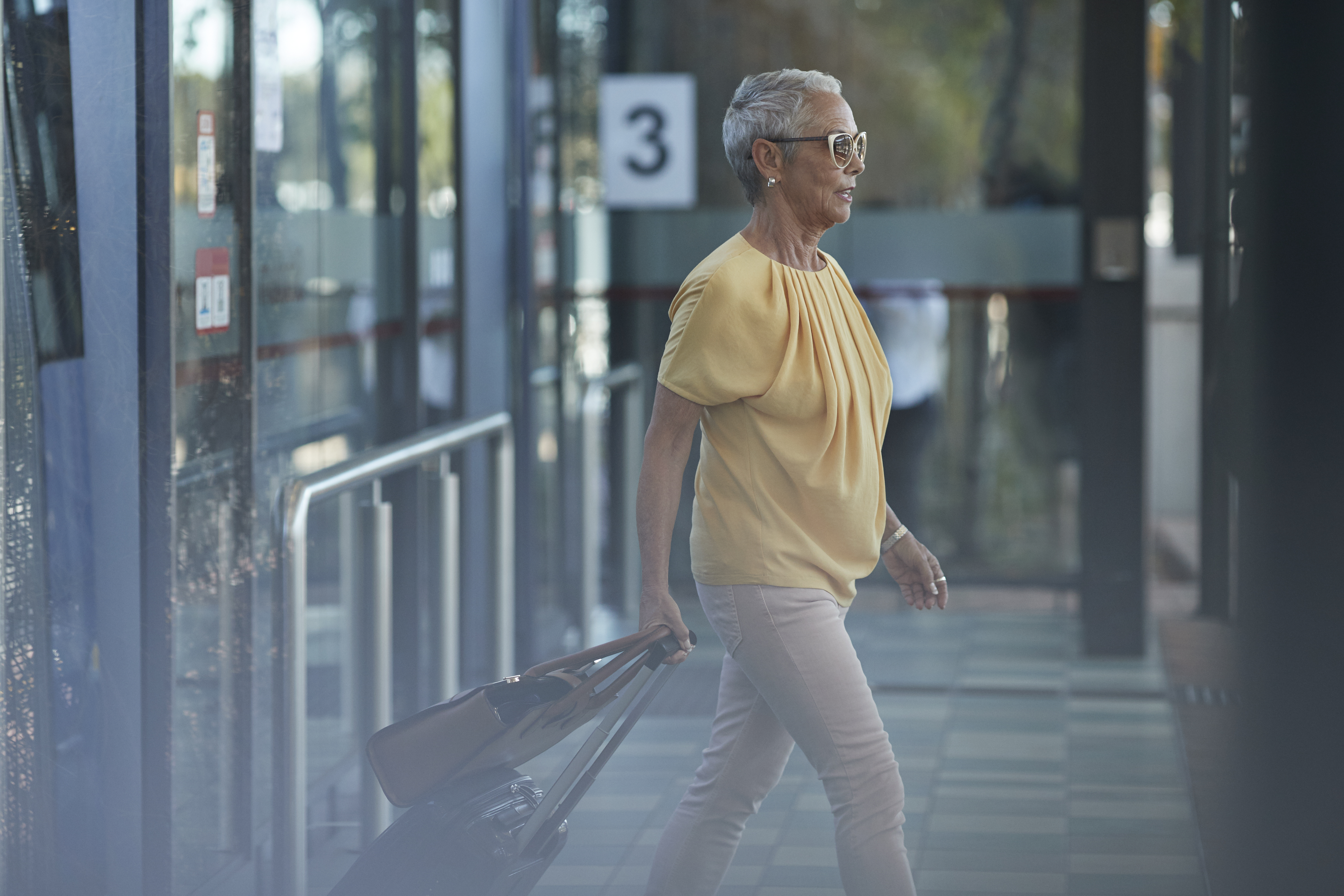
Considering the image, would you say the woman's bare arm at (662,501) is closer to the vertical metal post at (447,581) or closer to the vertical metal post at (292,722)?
the vertical metal post at (292,722)

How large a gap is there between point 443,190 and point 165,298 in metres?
2.07

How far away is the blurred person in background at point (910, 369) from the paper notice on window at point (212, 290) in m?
3.19

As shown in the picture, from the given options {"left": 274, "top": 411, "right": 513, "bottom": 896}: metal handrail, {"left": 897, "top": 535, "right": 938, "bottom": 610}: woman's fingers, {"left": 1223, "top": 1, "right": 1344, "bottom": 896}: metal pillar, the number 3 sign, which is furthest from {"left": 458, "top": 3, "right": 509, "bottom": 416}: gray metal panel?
{"left": 1223, "top": 1, "right": 1344, "bottom": 896}: metal pillar

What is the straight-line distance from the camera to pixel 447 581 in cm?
354

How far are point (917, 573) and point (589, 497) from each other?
8.26 feet

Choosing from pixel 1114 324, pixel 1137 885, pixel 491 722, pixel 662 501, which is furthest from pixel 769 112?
pixel 1114 324

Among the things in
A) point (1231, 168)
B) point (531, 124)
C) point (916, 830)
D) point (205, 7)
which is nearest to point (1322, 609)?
point (1231, 168)

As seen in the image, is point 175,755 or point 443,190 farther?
point 443,190

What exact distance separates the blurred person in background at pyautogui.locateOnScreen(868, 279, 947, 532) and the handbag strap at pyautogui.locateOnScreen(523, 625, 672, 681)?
11.8ft

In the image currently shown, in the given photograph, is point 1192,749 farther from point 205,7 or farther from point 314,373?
point 205,7

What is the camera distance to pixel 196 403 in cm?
300

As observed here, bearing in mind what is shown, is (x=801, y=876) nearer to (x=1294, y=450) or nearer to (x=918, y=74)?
(x=1294, y=450)

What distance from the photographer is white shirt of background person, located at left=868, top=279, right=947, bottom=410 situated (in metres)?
5.86

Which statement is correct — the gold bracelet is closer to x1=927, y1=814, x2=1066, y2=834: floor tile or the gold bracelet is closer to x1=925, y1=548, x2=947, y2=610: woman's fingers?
x1=925, y1=548, x2=947, y2=610: woman's fingers
